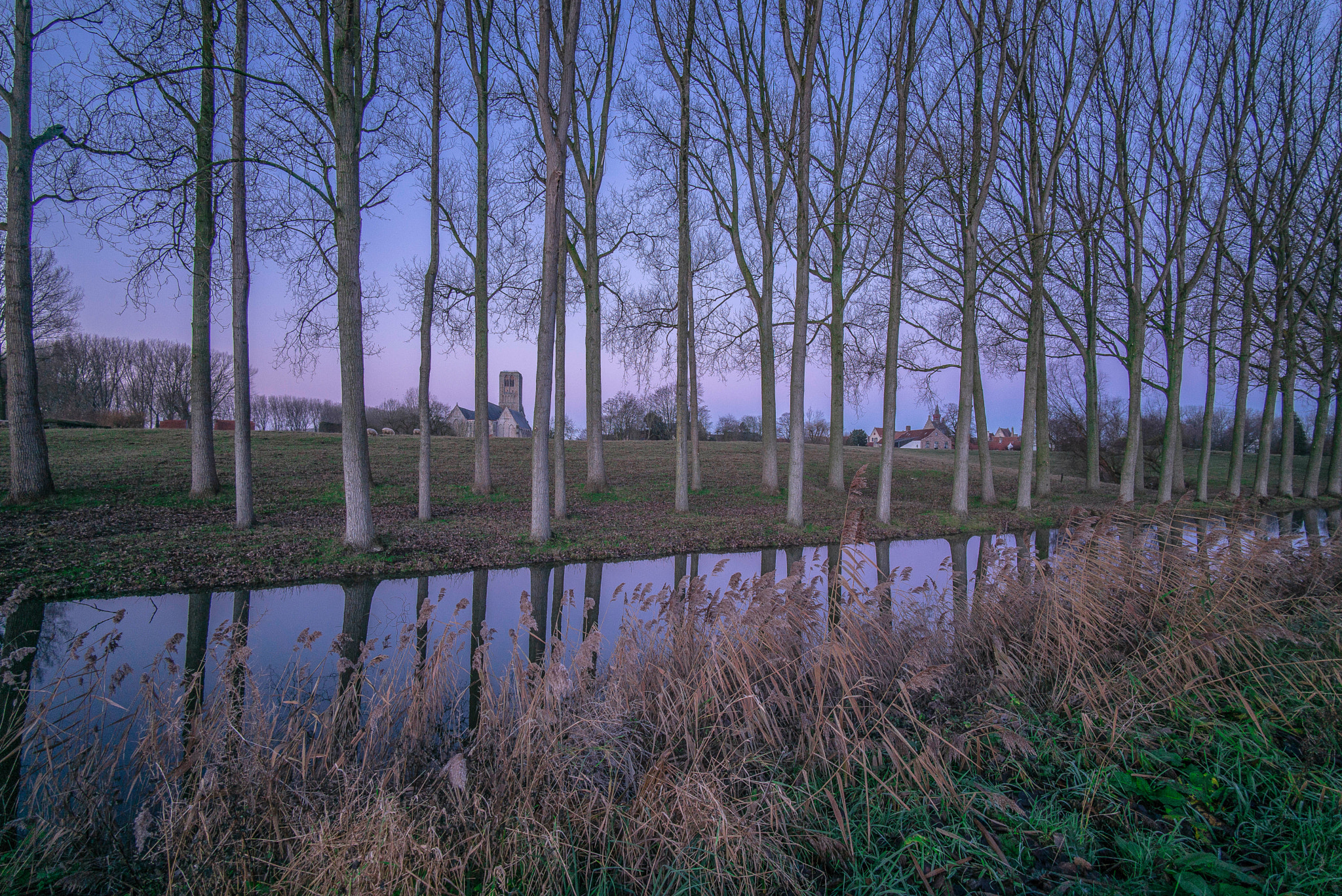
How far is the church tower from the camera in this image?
8544 centimetres

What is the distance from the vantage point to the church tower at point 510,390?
85.4 meters

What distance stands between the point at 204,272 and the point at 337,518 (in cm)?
624

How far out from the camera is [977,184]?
16359mm

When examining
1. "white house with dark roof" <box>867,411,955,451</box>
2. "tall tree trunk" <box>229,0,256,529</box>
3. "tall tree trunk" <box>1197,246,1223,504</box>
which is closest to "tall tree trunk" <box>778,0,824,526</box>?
"tall tree trunk" <box>229,0,256,529</box>

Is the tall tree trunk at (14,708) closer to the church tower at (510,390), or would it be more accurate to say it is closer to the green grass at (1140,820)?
the green grass at (1140,820)

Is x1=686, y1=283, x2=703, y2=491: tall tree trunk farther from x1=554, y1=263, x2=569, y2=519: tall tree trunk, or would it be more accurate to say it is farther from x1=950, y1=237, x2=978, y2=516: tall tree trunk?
x1=950, y1=237, x2=978, y2=516: tall tree trunk

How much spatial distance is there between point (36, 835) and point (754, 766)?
3.82 meters

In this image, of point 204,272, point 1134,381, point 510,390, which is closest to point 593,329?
point 204,272

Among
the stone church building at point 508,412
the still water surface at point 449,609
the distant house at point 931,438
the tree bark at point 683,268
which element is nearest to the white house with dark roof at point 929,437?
the distant house at point 931,438

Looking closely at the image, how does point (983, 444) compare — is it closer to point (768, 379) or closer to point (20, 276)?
point (768, 379)

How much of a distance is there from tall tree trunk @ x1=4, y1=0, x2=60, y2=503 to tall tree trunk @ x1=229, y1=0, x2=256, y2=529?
4.67 m

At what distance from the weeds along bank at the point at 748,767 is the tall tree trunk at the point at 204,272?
10053mm

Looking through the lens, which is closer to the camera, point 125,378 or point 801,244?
point 801,244

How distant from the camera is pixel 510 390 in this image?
86.5 meters
